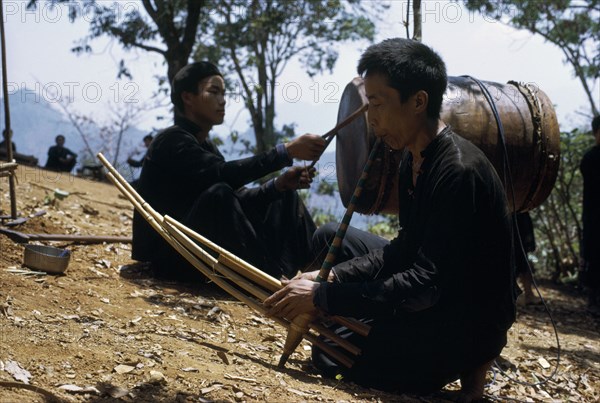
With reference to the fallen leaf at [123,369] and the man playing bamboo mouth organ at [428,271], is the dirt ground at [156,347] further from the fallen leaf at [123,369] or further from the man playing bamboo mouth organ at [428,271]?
the man playing bamboo mouth organ at [428,271]

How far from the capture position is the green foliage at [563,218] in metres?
8.70

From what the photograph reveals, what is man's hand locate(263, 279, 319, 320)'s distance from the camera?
3.09m

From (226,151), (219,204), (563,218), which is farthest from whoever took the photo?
(226,151)

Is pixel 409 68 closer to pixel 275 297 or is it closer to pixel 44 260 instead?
pixel 275 297

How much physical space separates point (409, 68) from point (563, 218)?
24.2ft

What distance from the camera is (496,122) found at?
428 centimetres

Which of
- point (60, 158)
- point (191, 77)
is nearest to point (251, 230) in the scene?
point (191, 77)

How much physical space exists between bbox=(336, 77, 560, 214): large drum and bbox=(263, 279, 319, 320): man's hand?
1.23 metres

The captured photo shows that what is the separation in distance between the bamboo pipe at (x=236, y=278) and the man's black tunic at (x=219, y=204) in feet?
1.98

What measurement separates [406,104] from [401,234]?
605mm

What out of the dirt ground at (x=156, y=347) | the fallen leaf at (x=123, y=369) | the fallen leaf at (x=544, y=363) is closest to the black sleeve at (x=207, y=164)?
the dirt ground at (x=156, y=347)

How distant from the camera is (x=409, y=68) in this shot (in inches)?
120

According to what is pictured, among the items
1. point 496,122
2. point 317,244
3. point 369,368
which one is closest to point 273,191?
point 317,244

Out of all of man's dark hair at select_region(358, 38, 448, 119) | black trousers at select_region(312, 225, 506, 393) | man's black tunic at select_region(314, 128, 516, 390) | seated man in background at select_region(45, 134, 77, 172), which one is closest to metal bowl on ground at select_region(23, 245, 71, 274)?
black trousers at select_region(312, 225, 506, 393)
